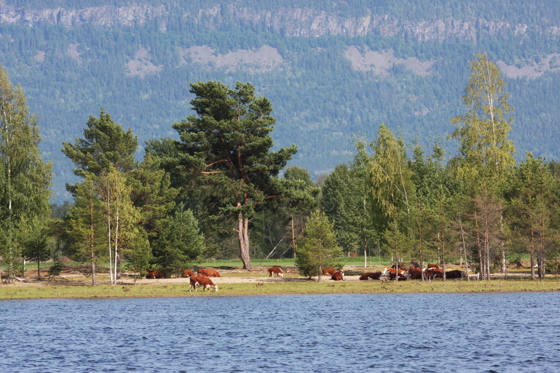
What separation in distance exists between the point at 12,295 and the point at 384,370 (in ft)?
141

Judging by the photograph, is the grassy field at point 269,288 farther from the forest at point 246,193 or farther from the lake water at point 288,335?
the lake water at point 288,335

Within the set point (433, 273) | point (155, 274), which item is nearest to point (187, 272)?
point (155, 274)

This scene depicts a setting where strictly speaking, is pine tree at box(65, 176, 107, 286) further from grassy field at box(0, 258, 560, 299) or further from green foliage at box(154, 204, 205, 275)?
green foliage at box(154, 204, 205, 275)

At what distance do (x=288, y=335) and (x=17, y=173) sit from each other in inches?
1806

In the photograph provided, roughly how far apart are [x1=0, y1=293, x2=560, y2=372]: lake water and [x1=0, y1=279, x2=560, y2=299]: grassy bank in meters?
4.13

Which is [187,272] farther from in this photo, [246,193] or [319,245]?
[319,245]

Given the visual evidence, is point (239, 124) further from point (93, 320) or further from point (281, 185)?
point (93, 320)

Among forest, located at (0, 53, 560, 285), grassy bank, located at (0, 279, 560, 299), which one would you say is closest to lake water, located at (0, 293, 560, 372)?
grassy bank, located at (0, 279, 560, 299)

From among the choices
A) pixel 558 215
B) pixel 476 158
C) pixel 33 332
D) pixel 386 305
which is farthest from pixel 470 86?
pixel 33 332

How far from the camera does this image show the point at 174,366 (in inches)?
1225

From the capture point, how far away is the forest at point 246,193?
69.1 metres

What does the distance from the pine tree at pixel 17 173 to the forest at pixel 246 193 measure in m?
0.12

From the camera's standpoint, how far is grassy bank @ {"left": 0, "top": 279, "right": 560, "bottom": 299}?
208 ft

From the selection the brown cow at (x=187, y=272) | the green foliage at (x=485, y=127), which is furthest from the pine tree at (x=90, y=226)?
the green foliage at (x=485, y=127)
